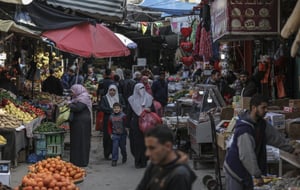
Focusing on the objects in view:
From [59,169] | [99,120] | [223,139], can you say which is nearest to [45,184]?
[59,169]

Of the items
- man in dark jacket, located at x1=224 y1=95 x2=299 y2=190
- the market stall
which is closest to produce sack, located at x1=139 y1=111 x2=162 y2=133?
the market stall

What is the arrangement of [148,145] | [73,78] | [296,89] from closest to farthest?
[148,145] < [296,89] < [73,78]

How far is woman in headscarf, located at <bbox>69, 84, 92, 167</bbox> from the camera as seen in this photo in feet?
36.7

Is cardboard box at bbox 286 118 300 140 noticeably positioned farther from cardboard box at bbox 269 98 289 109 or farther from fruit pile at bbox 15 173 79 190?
fruit pile at bbox 15 173 79 190

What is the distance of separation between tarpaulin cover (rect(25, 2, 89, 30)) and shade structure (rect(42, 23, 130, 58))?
170 mm

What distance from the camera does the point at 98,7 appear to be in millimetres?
15305

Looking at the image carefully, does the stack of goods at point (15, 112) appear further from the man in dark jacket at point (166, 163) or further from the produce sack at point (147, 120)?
the man in dark jacket at point (166, 163)

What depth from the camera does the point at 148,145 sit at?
3.84m

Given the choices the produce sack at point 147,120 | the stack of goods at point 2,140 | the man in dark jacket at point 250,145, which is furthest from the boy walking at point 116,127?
the man in dark jacket at point 250,145

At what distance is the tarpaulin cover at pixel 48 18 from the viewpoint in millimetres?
13062

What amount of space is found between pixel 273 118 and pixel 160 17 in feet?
46.3

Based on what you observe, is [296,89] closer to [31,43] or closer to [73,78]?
[31,43]

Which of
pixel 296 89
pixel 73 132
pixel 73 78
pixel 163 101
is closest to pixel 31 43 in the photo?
pixel 73 78

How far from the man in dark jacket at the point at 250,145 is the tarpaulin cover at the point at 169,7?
43.5 ft
